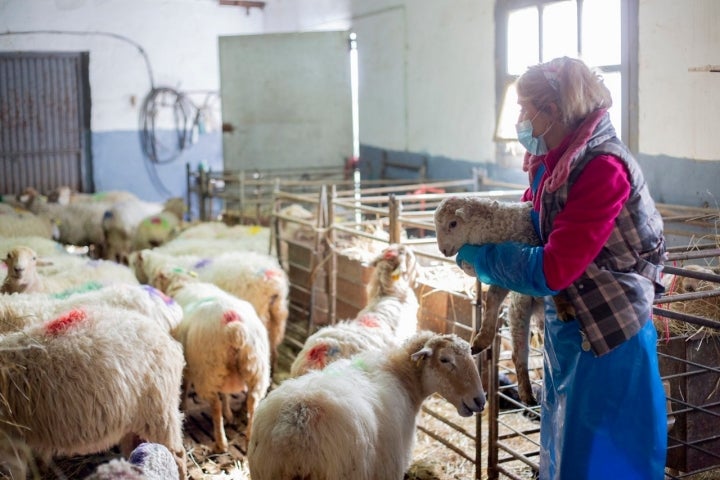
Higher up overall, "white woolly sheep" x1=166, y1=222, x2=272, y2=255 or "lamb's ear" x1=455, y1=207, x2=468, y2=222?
"lamb's ear" x1=455, y1=207, x2=468, y2=222

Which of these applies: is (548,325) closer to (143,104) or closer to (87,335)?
(87,335)

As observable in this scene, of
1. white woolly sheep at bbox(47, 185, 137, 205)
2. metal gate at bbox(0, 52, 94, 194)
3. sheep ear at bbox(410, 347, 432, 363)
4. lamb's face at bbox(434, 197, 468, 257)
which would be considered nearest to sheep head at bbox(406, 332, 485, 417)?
sheep ear at bbox(410, 347, 432, 363)

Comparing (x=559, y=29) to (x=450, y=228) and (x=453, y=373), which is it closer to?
(x=453, y=373)

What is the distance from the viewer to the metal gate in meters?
13.7

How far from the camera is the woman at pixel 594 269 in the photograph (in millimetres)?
2332

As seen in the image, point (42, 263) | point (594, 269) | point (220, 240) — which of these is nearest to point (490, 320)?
point (594, 269)

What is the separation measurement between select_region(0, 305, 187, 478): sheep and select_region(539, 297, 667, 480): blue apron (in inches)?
99.5

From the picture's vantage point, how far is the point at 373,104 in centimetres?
1152

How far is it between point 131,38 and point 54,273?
9.35 metres

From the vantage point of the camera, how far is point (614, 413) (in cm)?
248

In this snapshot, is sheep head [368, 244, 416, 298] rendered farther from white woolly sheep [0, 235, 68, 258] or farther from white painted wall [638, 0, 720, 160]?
white woolly sheep [0, 235, 68, 258]

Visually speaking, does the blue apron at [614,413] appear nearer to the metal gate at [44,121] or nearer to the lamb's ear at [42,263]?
the lamb's ear at [42,263]

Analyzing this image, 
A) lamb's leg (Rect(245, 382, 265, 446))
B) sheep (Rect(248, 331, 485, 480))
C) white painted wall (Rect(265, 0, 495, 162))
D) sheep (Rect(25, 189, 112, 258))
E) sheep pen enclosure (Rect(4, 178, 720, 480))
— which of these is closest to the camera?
sheep (Rect(248, 331, 485, 480))

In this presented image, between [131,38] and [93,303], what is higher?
[131,38]
